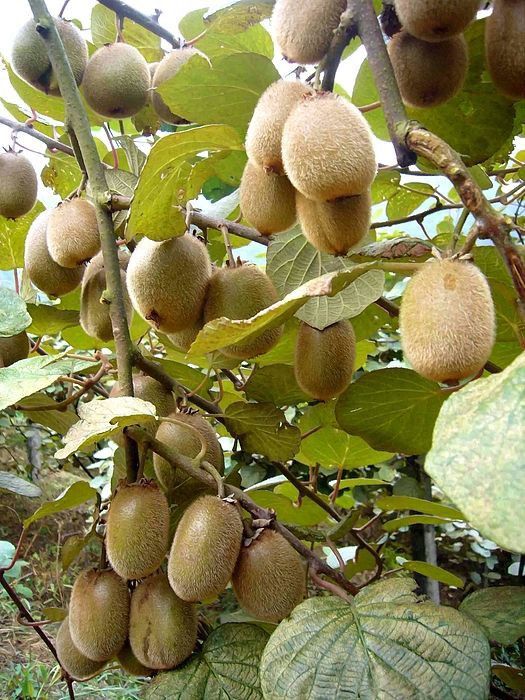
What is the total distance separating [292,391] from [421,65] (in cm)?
60

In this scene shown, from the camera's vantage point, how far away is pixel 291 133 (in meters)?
0.58

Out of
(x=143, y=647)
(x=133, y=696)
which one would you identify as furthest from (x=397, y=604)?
(x=133, y=696)

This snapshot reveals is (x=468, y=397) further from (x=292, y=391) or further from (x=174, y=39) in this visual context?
(x=174, y=39)

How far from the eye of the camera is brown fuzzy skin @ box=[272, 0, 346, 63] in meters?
0.62

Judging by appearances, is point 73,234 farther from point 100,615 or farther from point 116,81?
point 100,615

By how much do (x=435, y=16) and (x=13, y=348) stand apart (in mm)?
769

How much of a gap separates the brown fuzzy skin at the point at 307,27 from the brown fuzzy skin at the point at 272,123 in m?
0.03

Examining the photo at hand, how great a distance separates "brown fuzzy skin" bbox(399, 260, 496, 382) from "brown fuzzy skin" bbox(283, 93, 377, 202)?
11 cm

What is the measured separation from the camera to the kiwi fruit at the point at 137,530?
0.73 metres

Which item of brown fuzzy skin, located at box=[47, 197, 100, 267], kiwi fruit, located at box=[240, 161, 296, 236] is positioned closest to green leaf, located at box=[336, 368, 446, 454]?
kiwi fruit, located at box=[240, 161, 296, 236]

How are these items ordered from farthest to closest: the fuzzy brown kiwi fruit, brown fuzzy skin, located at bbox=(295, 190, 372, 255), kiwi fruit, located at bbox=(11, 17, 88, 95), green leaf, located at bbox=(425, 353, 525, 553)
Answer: kiwi fruit, located at bbox=(11, 17, 88, 95) < the fuzzy brown kiwi fruit < brown fuzzy skin, located at bbox=(295, 190, 372, 255) < green leaf, located at bbox=(425, 353, 525, 553)

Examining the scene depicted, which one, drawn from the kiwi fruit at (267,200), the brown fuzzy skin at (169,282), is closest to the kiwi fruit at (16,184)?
the brown fuzzy skin at (169,282)

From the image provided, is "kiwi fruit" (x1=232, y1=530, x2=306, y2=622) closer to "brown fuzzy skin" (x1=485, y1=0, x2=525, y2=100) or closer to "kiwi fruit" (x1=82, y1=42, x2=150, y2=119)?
"brown fuzzy skin" (x1=485, y1=0, x2=525, y2=100)

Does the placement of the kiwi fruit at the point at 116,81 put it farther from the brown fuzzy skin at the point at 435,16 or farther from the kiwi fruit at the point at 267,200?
the brown fuzzy skin at the point at 435,16
